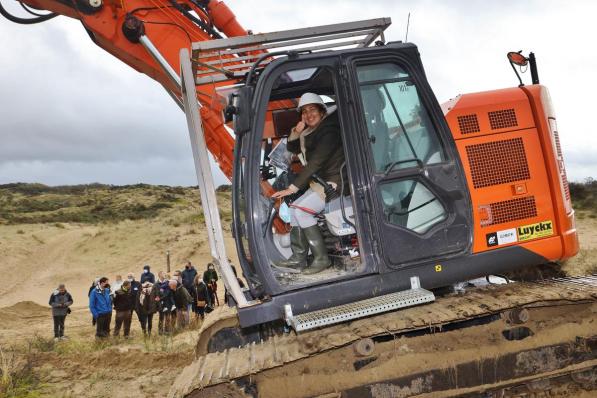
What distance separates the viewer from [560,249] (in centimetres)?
429

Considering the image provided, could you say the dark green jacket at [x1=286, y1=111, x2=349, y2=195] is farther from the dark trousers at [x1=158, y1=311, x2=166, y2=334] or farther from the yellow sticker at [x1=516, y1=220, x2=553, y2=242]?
the dark trousers at [x1=158, y1=311, x2=166, y2=334]

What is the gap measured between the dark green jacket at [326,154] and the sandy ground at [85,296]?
Result: 4.13m

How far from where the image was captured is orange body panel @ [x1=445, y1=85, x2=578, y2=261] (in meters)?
4.16

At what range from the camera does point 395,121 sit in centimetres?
405

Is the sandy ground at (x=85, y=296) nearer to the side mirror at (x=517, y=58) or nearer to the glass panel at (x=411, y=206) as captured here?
the glass panel at (x=411, y=206)

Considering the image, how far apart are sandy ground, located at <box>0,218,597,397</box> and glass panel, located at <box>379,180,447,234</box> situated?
439cm

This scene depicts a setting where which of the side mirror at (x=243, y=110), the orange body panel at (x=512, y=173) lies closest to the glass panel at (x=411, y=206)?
the orange body panel at (x=512, y=173)

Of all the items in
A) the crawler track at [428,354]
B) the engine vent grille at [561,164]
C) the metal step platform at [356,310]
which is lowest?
the crawler track at [428,354]

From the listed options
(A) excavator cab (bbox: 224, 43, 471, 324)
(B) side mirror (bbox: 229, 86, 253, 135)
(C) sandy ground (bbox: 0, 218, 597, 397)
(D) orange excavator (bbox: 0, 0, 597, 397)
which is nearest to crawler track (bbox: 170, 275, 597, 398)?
(D) orange excavator (bbox: 0, 0, 597, 397)

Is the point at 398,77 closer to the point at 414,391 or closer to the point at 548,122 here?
the point at 548,122

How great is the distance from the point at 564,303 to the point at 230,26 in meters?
4.71

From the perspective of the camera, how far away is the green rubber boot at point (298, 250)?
437 centimetres

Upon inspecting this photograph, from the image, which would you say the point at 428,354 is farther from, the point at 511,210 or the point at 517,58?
the point at 517,58

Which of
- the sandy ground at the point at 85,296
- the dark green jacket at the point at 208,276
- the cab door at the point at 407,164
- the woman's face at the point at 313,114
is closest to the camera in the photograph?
the cab door at the point at 407,164
